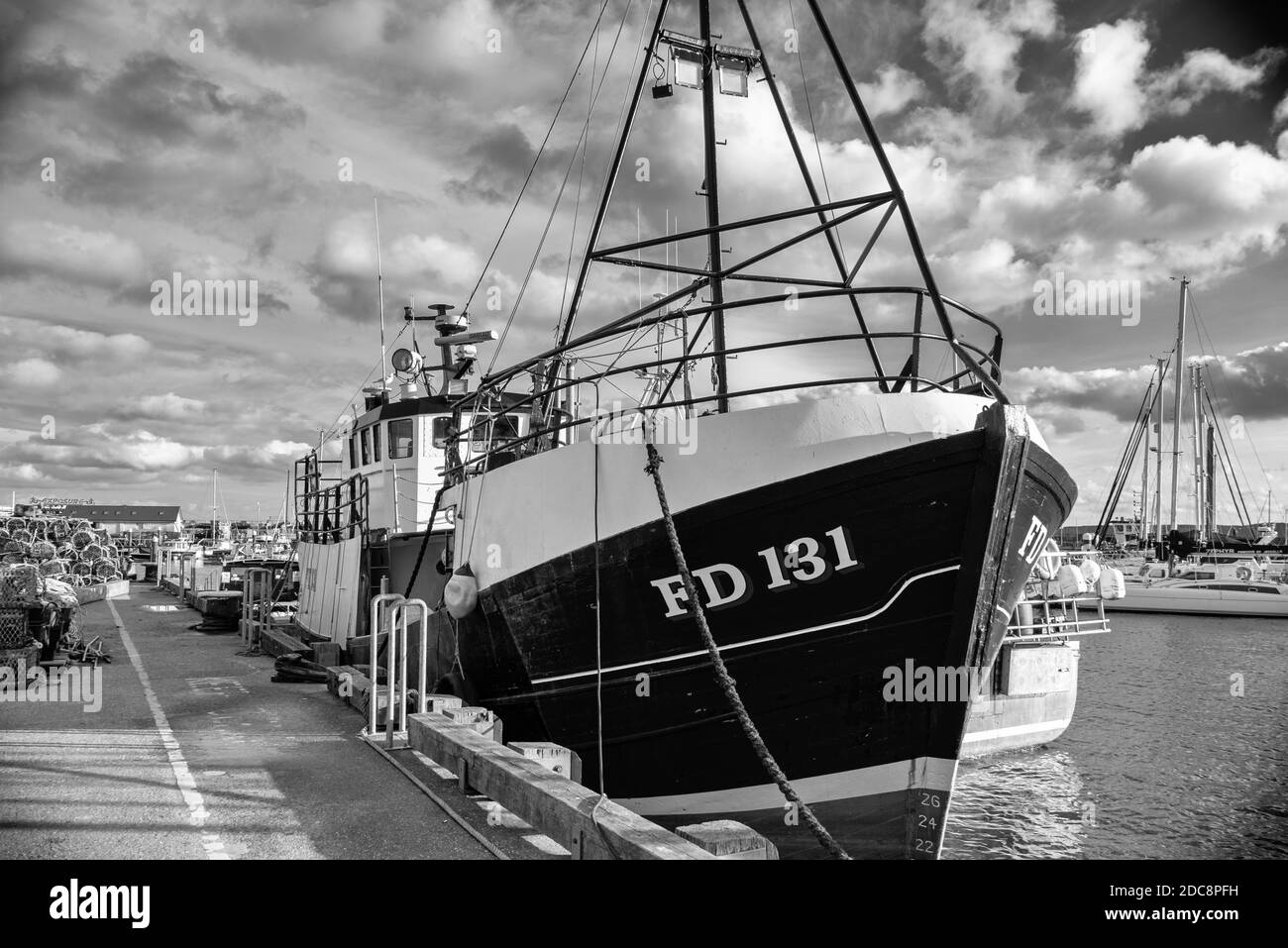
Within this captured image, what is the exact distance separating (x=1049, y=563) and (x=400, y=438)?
31.1 feet

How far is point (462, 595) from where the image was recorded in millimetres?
8398

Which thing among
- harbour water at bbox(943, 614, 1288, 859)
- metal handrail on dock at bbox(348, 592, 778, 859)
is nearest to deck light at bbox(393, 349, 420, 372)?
metal handrail on dock at bbox(348, 592, 778, 859)

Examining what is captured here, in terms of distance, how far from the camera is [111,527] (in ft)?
367

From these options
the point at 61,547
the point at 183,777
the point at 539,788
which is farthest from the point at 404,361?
the point at 61,547

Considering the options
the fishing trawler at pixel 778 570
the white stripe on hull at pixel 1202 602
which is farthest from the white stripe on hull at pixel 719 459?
the white stripe on hull at pixel 1202 602

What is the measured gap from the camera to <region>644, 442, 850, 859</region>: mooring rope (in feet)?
16.4

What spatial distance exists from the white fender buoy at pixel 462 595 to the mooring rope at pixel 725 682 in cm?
265

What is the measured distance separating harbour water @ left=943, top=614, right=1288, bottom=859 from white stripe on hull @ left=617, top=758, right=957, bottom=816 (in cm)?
641

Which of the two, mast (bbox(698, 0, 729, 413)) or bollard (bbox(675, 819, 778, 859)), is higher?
mast (bbox(698, 0, 729, 413))

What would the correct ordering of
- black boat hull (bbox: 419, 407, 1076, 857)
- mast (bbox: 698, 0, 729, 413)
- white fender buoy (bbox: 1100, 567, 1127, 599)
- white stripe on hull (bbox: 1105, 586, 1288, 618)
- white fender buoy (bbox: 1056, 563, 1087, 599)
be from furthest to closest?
white stripe on hull (bbox: 1105, 586, 1288, 618) < white fender buoy (bbox: 1100, 567, 1127, 599) < white fender buoy (bbox: 1056, 563, 1087, 599) < mast (bbox: 698, 0, 729, 413) < black boat hull (bbox: 419, 407, 1076, 857)

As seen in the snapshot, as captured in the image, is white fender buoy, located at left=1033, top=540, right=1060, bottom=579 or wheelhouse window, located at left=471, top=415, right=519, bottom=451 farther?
white fender buoy, located at left=1033, top=540, right=1060, bottom=579

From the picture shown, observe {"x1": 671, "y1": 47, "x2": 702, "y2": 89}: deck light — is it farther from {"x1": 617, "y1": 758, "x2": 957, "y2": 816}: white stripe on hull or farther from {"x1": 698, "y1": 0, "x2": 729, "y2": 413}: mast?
{"x1": 617, "y1": 758, "x2": 957, "y2": 816}: white stripe on hull

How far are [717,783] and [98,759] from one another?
4707mm
